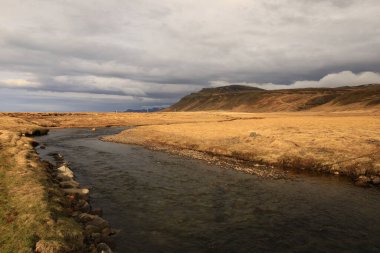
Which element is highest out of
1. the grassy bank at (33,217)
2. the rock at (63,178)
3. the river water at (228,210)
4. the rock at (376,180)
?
the grassy bank at (33,217)

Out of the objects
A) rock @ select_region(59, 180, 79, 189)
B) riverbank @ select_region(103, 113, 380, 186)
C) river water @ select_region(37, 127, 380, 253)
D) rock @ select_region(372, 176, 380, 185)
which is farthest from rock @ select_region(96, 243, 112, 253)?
rock @ select_region(372, 176, 380, 185)

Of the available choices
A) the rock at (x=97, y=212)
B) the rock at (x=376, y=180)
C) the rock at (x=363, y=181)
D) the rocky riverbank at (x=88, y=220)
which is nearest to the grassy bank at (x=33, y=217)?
the rocky riverbank at (x=88, y=220)

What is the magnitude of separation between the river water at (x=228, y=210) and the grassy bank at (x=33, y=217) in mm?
3028

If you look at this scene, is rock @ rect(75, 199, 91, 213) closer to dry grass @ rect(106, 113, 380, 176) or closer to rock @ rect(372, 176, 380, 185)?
dry grass @ rect(106, 113, 380, 176)

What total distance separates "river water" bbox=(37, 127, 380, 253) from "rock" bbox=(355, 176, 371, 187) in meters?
0.82

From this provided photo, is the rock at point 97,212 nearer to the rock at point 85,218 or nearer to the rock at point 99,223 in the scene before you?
the rock at point 85,218

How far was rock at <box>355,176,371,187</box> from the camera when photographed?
29375mm

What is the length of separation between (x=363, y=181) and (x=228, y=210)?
15.1 m

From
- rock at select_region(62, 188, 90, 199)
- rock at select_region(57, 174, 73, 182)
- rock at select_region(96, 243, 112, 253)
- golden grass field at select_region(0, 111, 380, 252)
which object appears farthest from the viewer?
rock at select_region(57, 174, 73, 182)

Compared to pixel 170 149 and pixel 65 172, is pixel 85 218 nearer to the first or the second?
pixel 65 172

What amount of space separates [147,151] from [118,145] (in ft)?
32.0

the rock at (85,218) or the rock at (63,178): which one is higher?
the rock at (63,178)

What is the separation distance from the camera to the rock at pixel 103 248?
15.8 metres

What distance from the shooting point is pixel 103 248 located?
1595cm
